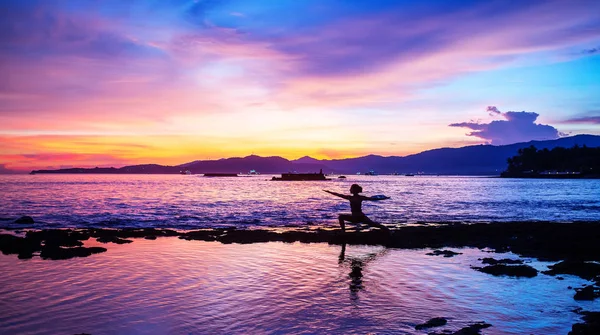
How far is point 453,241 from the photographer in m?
20.5

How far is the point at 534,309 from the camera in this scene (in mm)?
9523

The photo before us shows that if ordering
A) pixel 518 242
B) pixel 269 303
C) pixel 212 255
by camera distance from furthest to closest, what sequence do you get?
pixel 518 242 < pixel 212 255 < pixel 269 303

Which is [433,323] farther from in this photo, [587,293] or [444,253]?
[444,253]

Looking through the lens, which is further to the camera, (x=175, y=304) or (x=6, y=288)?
(x=6, y=288)

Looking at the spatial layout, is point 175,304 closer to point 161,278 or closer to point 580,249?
point 161,278

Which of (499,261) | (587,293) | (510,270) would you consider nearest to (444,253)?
(499,261)

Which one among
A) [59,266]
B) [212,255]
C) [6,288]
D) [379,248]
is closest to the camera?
[6,288]

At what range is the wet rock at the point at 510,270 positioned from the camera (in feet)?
42.8

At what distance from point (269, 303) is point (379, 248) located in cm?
952

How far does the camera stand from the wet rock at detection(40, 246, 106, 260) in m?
15.6

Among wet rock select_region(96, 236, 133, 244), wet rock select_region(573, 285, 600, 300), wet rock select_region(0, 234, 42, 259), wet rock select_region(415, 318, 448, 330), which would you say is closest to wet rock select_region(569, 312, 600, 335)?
wet rock select_region(573, 285, 600, 300)

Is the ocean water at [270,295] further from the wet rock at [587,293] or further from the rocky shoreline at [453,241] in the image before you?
the rocky shoreline at [453,241]

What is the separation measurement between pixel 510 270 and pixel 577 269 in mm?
2100

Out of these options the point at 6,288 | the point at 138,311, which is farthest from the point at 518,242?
the point at 6,288
